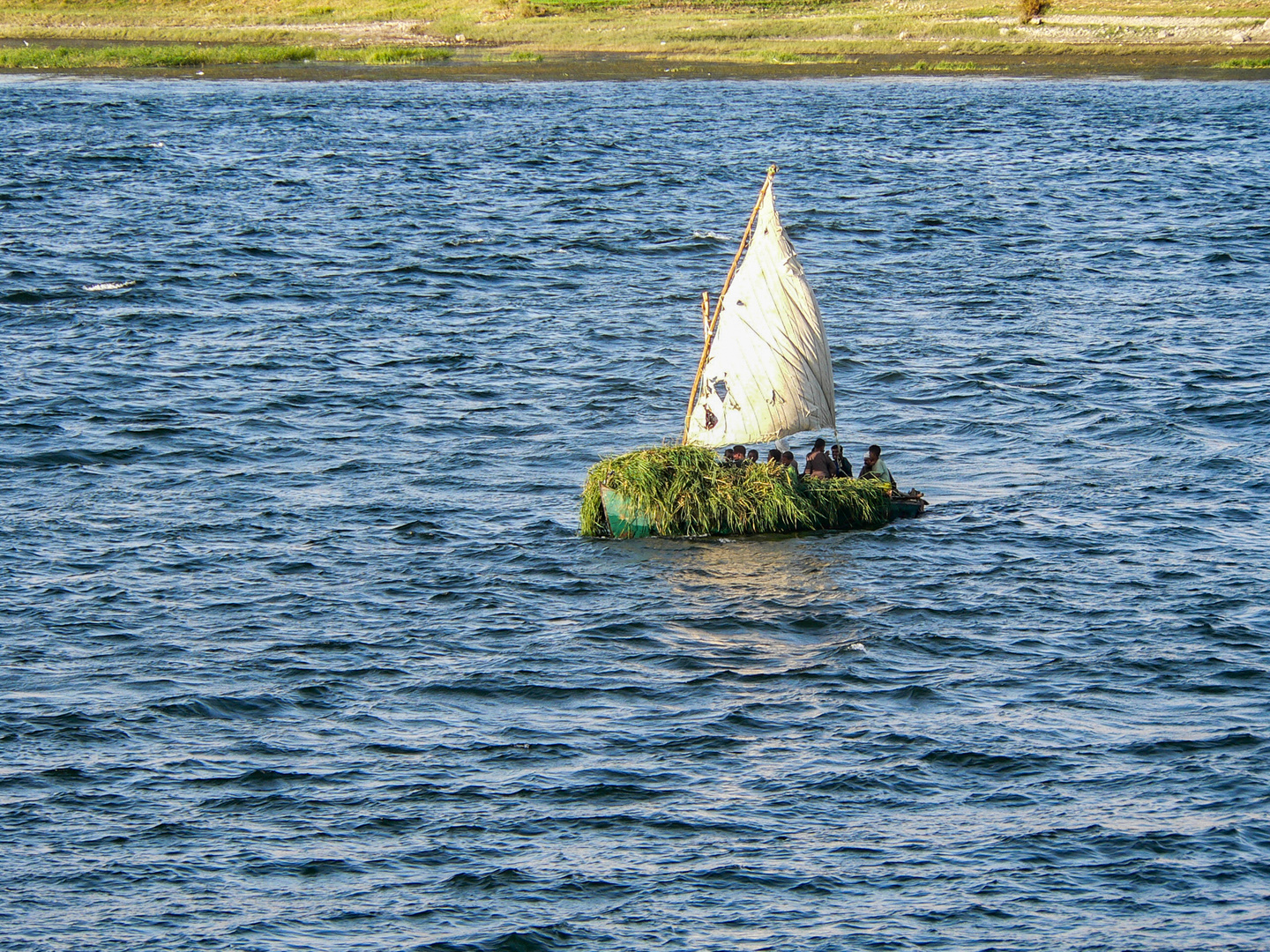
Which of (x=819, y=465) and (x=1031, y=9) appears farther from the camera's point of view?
(x=1031, y=9)

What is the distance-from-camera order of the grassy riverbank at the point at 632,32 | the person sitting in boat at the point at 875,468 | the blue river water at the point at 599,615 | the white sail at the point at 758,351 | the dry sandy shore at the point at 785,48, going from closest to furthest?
the blue river water at the point at 599,615 → the person sitting in boat at the point at 875,468 → the white sail at the point at 758,351 → the dry sandy shore at the point at 785,48 → the grassy riverbank at the point at 632,32

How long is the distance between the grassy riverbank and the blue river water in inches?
1961

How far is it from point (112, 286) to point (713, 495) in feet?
113

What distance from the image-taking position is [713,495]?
3234 centimetres

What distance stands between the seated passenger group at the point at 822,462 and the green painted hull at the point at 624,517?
7.75 ft

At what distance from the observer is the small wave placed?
5788cm

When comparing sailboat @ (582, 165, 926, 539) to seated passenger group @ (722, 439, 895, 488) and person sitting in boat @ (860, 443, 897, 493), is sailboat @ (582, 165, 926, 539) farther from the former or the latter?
person sitting in boat @ (860, 443, 897, 493)

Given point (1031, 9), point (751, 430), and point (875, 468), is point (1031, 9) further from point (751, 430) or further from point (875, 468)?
point (875, 468)

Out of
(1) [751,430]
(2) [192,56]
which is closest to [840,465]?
(1) [751,430]

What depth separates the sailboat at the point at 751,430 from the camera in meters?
32.3

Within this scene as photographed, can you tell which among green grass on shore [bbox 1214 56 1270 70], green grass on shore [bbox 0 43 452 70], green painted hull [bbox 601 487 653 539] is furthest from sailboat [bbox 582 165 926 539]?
green grass on shore [bbox 0 43 452 70]

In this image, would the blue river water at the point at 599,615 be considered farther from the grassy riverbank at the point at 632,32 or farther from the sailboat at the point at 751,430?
the grassy riverbank at the point at 632,32

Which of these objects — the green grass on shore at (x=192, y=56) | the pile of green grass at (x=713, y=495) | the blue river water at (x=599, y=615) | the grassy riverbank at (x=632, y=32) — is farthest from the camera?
the green grass on shore at (x=192, y=56)

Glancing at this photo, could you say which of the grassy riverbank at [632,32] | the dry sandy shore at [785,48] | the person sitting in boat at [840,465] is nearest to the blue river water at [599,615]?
the person sitting in boat at [840,465]
